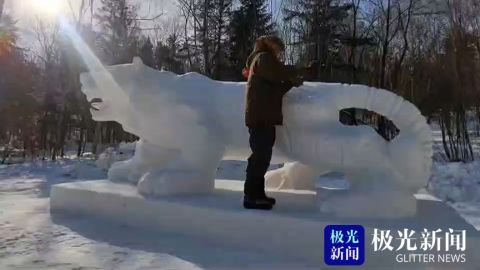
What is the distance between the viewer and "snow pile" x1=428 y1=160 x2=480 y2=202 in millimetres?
6446

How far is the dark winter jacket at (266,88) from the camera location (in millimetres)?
3146

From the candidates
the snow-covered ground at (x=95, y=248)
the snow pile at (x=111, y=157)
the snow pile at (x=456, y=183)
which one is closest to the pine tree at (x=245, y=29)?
the snow pile at (x=111, y=157)

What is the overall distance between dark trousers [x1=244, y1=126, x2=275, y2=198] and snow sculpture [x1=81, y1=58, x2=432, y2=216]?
0.20 meters

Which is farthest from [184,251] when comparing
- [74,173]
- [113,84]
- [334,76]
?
[334,76]

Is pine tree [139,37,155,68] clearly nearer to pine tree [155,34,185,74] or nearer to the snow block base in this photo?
pine tree [155,34,185,74]

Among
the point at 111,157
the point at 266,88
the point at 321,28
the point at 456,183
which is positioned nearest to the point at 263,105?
the point at 266,88

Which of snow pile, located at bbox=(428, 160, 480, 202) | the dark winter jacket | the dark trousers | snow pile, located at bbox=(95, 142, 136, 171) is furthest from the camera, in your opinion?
snow pile, located at bbox=(95, 142, 136, 171)

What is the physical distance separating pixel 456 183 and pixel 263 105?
18.1 feet

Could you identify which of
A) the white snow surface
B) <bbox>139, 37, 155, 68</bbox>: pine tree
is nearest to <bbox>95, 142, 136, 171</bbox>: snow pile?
the white snow surface

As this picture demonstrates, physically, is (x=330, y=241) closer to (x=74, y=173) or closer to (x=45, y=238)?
(x=45, y=238)

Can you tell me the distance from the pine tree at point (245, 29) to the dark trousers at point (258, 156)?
49.3ft

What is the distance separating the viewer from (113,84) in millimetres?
4031

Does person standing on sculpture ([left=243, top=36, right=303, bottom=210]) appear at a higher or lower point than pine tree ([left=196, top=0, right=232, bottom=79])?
lower

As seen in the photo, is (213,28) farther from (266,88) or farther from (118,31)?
(266,88)
